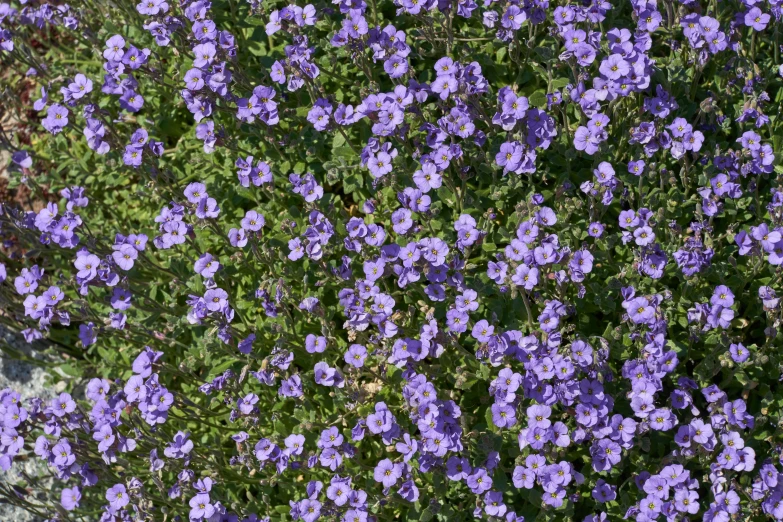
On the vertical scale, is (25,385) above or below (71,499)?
above

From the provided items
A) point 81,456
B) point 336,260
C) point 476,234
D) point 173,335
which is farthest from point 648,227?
point 81,456

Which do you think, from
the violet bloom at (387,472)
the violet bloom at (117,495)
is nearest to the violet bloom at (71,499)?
the violet bloom at (117,495)

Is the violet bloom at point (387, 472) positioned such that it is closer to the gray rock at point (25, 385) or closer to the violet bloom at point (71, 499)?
the violet bloom at point (71, 499)

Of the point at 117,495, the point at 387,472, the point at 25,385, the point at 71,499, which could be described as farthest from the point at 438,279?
the point at 25,385

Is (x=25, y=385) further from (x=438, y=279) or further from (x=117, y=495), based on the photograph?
(x=438, y=279)

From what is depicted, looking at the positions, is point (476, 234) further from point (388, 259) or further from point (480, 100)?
point (480, 100)

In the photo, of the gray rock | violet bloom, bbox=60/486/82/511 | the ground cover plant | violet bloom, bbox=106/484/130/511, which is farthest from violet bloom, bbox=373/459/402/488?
the gray rock

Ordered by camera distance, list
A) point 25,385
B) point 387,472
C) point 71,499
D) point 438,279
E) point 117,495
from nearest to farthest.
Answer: point 387,472 → point 438,279 → point 117,495 → point 71,499 → point 25,385

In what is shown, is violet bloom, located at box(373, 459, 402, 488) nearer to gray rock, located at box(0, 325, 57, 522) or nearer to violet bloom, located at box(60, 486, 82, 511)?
violet bloom, located at box(60, 486, 82, 511)
